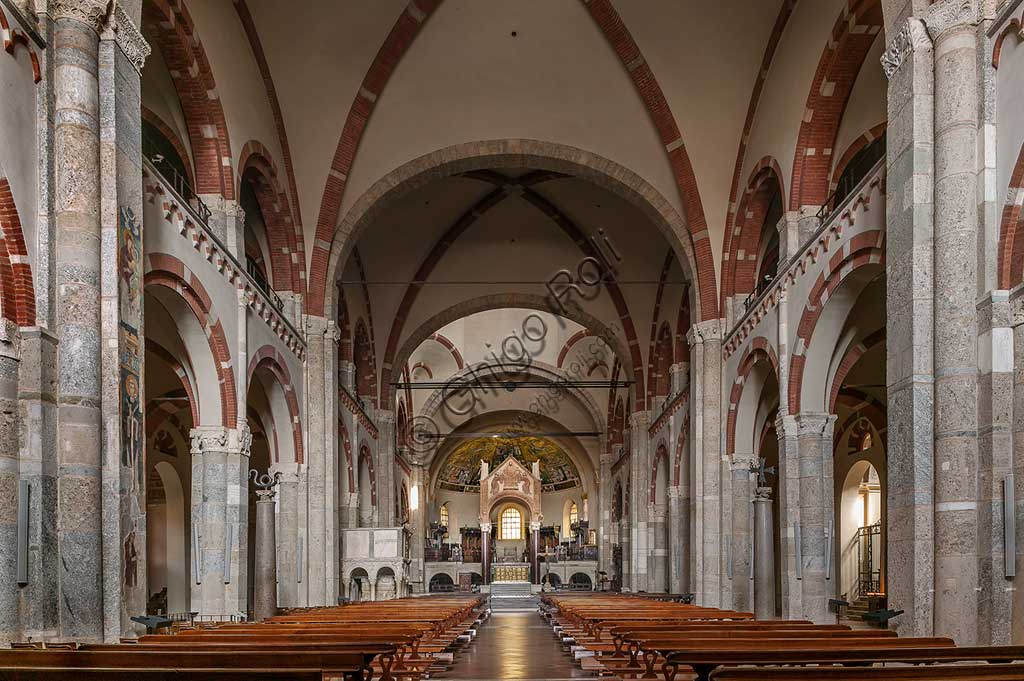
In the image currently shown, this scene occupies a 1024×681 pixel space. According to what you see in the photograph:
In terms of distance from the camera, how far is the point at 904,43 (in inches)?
400

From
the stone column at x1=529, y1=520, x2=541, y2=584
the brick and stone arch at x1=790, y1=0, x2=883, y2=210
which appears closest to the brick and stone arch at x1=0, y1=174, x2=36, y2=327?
the brick and stone arch at x1=790, y1=0, x2=883, y2=210

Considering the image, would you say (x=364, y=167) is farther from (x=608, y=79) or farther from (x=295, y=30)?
(x=608, y=79)

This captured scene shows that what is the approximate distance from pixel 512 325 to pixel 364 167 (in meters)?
19.8

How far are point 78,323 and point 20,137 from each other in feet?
5.47

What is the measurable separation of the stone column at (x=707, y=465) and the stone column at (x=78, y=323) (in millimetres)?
13853

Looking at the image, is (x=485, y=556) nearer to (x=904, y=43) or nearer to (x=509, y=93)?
(x=509, y=93)

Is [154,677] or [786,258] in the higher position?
[786,258]

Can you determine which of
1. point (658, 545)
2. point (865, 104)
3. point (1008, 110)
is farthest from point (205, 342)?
point (658, 545)

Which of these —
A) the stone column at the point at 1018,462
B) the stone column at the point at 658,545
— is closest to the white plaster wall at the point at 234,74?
the stone column at the point at 1018,462

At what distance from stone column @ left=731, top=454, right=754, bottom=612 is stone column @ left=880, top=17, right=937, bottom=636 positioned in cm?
1000

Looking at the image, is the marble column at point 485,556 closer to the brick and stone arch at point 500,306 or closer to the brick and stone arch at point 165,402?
the brick and stone arch at point 500,306

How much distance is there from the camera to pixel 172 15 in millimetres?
14758

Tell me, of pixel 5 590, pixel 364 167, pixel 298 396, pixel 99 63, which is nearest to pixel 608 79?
pixel 364 167

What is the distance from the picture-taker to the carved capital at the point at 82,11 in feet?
31.9
